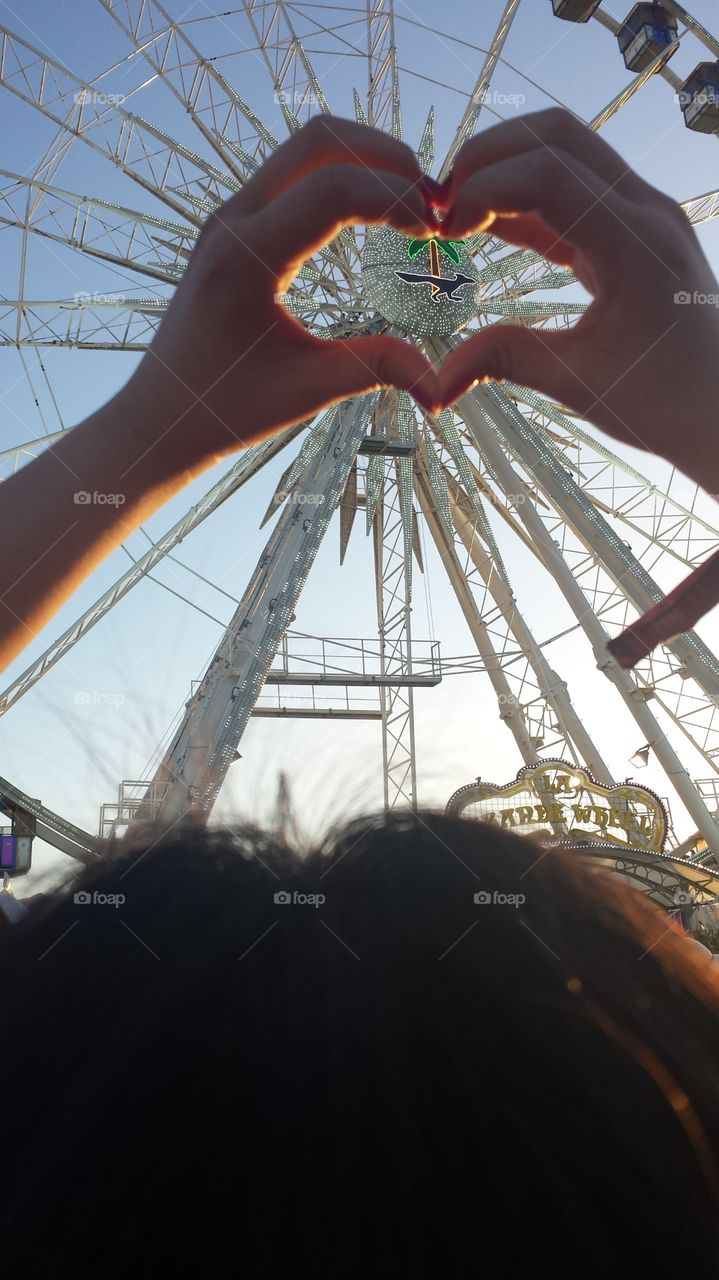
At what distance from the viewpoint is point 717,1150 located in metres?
0.84

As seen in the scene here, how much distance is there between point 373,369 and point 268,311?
609mm

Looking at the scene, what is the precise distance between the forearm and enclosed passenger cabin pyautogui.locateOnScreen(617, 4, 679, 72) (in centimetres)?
1339

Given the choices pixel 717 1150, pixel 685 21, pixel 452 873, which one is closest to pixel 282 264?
pixel 452 873

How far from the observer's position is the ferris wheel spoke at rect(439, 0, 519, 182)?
1516 centimetres

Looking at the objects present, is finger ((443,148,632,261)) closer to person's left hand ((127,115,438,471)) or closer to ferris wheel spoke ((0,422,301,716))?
person's left hand ((127,115,438,471))

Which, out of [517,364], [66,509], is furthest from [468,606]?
[66,509]

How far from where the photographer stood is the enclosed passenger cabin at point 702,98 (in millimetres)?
12266

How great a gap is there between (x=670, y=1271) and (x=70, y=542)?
3.05m

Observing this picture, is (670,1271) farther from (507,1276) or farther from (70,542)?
(70,542)
